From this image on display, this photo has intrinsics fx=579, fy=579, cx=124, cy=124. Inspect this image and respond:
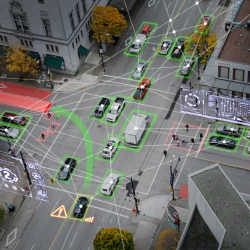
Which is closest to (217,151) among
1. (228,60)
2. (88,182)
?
(228,60)

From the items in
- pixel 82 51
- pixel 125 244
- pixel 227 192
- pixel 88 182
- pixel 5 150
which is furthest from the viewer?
pixel 82 51

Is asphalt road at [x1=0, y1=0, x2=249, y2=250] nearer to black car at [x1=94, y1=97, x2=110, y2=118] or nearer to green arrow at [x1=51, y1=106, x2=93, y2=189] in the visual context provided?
green arrow at [x1=51, y1=106, x2=93, y2=189]

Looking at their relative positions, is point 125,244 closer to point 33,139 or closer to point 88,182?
point 88,182

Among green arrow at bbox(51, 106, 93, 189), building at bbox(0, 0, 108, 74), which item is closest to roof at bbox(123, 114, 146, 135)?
green arrow at bbox(51, 106, 93, 189)

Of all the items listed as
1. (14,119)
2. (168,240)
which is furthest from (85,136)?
(168,240)

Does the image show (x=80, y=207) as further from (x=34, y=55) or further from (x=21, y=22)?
(x=21, y=22)

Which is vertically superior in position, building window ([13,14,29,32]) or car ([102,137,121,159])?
building window ([13,14,29,32])
